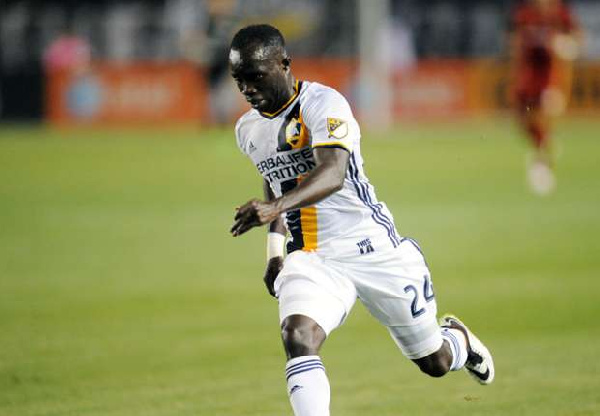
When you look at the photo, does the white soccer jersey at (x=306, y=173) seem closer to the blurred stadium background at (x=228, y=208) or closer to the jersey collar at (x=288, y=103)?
the jersey collar at (x=288, y=103)

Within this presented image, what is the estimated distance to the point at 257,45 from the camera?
556cm

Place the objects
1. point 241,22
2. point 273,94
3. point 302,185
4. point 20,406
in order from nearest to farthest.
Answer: point 302,185
point 273,94
point 20,406
point 241,22

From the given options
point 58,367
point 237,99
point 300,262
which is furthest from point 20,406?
point 237,99

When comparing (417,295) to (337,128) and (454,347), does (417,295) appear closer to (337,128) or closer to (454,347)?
(454,347)

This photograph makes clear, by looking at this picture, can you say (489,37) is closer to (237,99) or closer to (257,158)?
(237,99)

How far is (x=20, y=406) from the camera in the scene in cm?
675

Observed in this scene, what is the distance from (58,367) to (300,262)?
2743mm

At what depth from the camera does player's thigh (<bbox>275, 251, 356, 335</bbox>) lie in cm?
555

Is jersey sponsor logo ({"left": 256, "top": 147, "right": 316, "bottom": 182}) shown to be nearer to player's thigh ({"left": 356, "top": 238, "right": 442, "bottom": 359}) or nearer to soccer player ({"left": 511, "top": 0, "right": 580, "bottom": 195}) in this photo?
player's thigh ({"left": 356, "top": 238, "right": 442, "bottom": 359})

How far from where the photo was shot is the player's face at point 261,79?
5.55 metres

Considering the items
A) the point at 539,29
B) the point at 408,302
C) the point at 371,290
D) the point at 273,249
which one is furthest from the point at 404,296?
the point at 539,29

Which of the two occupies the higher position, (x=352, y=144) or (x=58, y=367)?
(x=352, y=144)

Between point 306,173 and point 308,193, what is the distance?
0.58m

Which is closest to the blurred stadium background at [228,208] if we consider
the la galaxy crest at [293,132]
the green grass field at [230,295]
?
the green grass field at [230,295]
